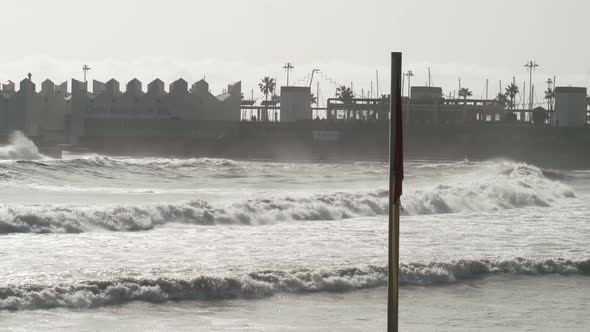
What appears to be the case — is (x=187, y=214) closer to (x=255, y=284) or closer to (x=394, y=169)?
(x=255, y=284)

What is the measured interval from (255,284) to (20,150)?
223 ft

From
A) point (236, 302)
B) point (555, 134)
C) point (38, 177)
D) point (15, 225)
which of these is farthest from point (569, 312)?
point (555, 134)

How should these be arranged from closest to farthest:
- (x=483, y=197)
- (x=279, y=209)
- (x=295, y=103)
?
Result: (x=279, y=209) → (x=483, y=197) → (x=295, y=103)

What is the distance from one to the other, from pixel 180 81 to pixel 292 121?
13032 mm

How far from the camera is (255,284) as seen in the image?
14.7 m

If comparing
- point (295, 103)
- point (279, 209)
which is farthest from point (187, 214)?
point (295, 103)

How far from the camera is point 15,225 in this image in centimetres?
2162

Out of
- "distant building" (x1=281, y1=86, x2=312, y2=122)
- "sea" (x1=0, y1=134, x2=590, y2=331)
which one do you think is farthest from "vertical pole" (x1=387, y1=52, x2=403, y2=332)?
"distant building" (x1=281, y1=86, x2=312, y2=122)

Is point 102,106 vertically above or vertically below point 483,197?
above

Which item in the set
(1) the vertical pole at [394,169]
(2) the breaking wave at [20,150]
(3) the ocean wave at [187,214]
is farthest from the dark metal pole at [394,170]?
(2) the breaking wave at [20,150]

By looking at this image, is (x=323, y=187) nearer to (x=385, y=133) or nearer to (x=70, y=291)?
(x=70, y=291)

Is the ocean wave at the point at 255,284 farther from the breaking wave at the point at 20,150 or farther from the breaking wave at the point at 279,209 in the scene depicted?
the breaking wave at the point at 20,150

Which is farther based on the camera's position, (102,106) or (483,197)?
(102,106)

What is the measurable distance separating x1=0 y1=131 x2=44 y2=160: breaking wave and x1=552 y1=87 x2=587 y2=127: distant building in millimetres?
55845
